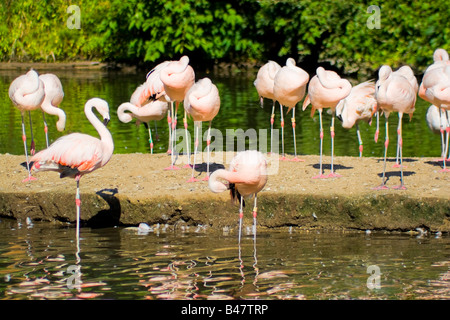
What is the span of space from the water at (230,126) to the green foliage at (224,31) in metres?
2.23

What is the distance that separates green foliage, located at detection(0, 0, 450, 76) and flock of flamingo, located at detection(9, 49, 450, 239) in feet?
29.3

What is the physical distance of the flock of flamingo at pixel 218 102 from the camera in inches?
255

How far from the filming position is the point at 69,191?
24.1 feet

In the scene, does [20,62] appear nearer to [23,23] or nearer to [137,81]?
[23,23]

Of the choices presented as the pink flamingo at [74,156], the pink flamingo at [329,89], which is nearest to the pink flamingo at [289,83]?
the pink flamingo at [329,89]

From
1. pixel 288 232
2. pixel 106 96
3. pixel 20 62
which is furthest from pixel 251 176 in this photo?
pixel 20 62

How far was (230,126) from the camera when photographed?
1310cm

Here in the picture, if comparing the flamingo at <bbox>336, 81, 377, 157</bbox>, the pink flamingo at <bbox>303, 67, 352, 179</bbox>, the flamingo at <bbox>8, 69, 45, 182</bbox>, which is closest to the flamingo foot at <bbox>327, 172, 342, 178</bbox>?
the pink flamingo at <bbox>303, 67, 352, 179</bbox>

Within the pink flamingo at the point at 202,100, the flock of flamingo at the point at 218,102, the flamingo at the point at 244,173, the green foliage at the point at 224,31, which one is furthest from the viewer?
the green foliage at the point at 224,31

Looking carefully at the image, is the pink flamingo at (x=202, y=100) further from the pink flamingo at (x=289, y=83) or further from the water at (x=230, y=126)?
the water at (x=230, y=126)

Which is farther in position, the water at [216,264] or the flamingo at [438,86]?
the flamingo at [438,86]

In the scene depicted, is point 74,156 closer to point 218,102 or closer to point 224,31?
point 218,102

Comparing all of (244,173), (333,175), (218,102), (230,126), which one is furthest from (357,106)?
(230,126)

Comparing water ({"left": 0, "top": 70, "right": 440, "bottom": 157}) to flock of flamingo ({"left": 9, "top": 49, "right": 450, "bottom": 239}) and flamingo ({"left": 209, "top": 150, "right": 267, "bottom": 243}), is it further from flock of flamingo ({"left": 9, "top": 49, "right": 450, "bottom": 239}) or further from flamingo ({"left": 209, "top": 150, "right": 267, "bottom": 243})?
flamingo ({"left": 209, "top": 150, "right": 267, "bottom": 243})
